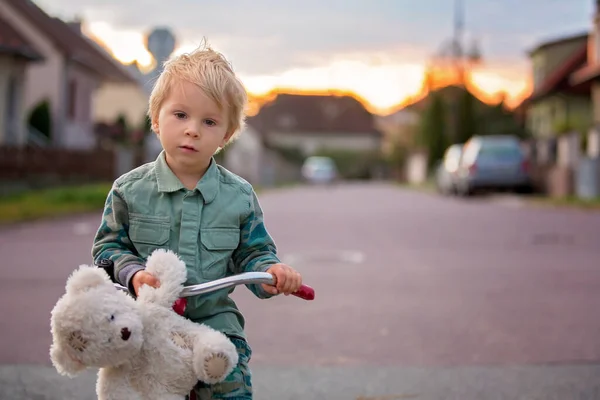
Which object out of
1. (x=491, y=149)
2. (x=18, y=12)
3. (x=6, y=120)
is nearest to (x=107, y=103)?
(x=18, y=12)

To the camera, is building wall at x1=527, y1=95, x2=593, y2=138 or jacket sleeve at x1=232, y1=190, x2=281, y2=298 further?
building wall at x1=527, y1=95, x2=593, y2=138

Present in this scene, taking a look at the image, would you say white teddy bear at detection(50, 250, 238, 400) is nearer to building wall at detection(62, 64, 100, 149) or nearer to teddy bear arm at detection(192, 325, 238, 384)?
teddy bear arm at detection(192, 325, 238, 384)

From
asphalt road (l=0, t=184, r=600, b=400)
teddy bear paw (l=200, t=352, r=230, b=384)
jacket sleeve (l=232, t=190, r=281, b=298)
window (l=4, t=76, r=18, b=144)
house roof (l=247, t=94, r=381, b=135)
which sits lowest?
asphalt road (l=0, t=184, r=600, b=400)

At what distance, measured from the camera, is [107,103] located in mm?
46344

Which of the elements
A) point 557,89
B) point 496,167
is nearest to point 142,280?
point 496,167

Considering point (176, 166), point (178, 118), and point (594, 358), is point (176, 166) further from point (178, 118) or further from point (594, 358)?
point (594, 358)

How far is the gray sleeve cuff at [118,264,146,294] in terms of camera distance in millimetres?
2883

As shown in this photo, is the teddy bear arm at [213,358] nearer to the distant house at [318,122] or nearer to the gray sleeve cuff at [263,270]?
the gray sleeve cuff at [263,270]

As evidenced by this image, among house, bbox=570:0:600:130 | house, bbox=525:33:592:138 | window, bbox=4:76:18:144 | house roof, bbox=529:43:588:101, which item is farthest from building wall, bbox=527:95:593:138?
window, bbox=4:76:18:144

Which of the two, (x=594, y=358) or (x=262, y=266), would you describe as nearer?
(x=262, y=266)

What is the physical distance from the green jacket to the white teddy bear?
0.69ft

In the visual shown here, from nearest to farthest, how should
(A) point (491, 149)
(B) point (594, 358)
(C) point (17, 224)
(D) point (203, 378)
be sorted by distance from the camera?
(D) point (203, 378) < (B) point (594, 358) < (C) point (17, 224) < (A) point (491, 149)

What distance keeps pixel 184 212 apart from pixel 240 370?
50cm

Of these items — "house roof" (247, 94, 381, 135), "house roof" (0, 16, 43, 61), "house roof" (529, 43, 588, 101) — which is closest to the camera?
"house roof" (0, 16, 43, 61)
